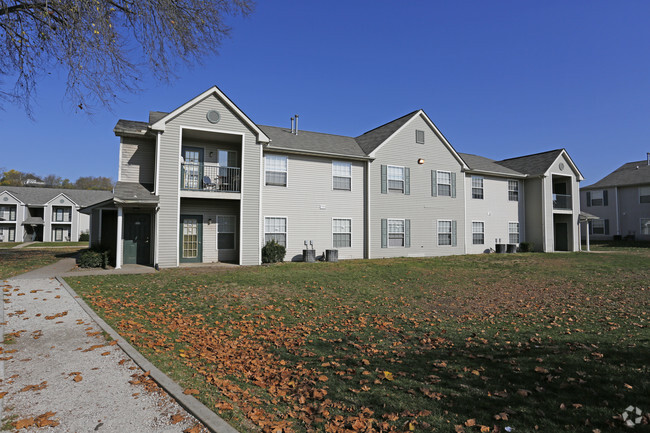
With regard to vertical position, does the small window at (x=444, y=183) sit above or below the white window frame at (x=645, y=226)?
above

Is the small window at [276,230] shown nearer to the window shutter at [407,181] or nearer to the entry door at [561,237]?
the window shutter at [407,181]

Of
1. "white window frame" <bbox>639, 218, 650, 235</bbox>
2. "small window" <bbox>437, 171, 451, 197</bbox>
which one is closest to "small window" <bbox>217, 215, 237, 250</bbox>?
"small window" <bbox>437, 171, 451, 197</bbox>

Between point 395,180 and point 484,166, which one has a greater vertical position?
point 484,166

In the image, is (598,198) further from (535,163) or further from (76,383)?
(76,383)

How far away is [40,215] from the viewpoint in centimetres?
5094

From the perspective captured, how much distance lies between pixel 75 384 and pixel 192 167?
13586 mm

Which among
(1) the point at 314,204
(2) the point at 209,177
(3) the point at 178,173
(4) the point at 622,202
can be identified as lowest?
(1) the point at 314,204

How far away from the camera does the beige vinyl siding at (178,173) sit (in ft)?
49.2

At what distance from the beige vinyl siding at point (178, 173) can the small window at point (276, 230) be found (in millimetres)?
1106

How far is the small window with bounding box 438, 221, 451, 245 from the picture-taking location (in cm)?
2220

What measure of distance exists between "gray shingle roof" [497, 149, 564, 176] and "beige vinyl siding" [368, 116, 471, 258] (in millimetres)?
6535

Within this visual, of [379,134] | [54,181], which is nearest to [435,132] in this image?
[379,134]

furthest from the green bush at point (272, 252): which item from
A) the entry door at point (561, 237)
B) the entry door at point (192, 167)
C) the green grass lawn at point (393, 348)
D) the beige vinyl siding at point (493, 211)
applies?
the entry door at point (561, 237)

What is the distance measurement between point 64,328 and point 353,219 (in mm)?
14745
